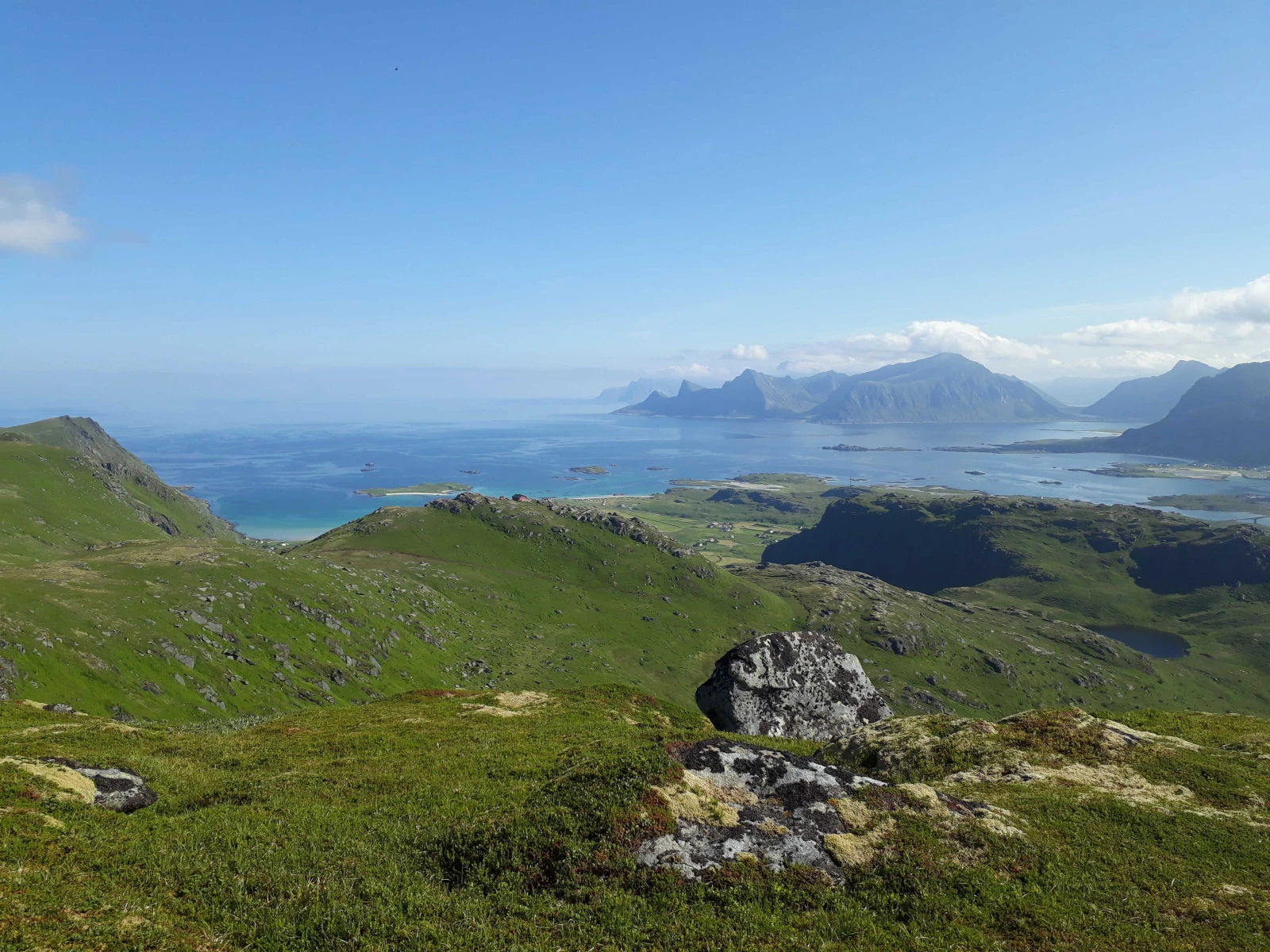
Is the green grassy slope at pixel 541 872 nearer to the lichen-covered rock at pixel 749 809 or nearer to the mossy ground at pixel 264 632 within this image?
the lichen-covered rock at pixel 749 809

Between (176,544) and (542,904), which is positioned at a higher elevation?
(542,904)

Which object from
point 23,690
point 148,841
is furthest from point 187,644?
point 148,841

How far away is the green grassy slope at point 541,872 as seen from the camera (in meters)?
16.1

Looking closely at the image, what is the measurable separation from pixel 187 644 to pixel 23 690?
30341 mm

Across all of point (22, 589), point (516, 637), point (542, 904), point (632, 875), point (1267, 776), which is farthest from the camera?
point (516, 637)

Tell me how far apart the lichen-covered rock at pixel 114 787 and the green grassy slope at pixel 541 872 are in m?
0.73

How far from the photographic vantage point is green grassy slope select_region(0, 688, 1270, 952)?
52.8ft

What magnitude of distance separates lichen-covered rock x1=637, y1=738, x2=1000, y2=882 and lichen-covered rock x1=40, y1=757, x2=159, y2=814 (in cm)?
2094

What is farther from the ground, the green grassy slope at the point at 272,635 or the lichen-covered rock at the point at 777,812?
the lichen-covered rock at the point at 777,812

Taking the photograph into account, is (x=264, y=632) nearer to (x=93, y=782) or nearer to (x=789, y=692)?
(x=93, y=782)

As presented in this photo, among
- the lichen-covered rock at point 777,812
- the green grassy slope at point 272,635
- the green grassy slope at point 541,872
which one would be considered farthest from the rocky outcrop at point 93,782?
the green grassy slope at point 272,635

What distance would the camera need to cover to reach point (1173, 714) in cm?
4438

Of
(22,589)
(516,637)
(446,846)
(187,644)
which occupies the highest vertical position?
(446,846)

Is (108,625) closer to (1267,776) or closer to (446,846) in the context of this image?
(446,846)
